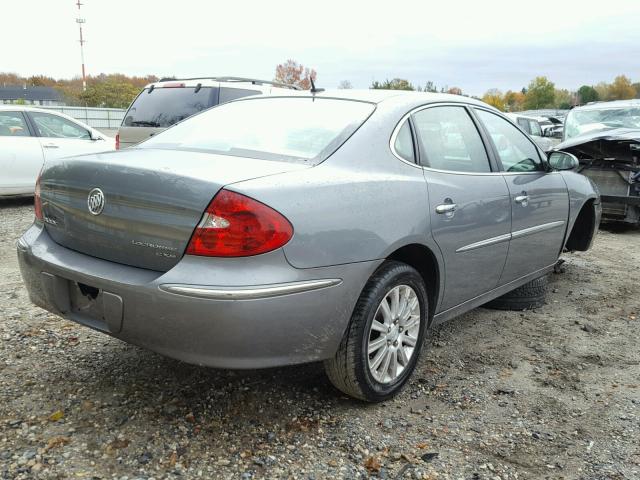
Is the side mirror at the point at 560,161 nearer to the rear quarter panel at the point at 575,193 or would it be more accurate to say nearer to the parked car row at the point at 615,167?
the rear quarter panel at the point at 575,193

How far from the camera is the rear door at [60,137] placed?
884 cm

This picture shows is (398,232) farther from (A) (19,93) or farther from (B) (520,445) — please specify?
(A) (19,93)

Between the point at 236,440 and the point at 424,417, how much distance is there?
0.93m

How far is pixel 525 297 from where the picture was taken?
4578 millimetres

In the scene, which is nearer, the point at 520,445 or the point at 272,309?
the point at 272,309

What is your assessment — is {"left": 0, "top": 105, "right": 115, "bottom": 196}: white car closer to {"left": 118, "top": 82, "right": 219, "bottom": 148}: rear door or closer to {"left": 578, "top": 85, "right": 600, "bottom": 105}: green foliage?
{"left": 118, "top": 82, "right": 219, "bottom": 148}: rear door

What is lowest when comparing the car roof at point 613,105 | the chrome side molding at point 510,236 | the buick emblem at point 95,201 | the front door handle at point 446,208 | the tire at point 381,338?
the tire at point 381,338

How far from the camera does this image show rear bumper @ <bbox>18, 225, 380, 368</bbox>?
2.30 meters

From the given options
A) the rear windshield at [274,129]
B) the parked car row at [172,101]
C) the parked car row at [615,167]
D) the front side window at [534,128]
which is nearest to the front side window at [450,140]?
the rear windshield at [274,129]

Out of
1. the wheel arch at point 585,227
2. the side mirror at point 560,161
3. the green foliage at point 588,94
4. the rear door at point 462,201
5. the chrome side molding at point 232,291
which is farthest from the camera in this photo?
the green foliage at point 588,94

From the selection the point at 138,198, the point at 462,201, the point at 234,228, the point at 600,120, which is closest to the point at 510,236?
the point at 462,201

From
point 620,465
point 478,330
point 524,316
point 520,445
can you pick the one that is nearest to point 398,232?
point 520,445

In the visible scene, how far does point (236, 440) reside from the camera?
2615 millimetres

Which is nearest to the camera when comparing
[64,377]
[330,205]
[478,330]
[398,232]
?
[330,205]
